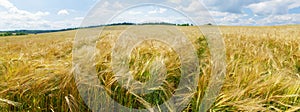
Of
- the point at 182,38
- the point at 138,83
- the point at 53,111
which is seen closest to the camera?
the point at 53,111

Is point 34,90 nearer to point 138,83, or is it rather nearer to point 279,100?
point 138,83

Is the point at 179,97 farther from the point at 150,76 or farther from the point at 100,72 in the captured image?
the point at 100,72

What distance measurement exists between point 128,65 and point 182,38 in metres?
1.37

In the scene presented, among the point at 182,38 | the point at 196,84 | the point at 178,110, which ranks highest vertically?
the point at 182,38

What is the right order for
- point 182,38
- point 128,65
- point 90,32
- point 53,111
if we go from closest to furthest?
1. point 53,111
2. point 128,65
3. point 182,38
4. point 90,32

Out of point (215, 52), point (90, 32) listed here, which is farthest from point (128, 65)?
point (90, 32)

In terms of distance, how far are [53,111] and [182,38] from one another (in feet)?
7.08

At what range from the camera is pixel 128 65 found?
267cm

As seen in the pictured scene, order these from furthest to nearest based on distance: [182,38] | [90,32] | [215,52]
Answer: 1. [90,32]
2. [182,38]
3. [215,52]

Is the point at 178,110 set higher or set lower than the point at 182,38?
lower

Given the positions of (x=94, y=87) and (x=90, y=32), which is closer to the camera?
(x=94, y=87)

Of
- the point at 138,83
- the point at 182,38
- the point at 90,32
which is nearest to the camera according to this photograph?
the point at 138,83

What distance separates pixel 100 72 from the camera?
2.43 meters

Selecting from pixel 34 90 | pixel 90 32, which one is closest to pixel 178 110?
pixel 34 90
